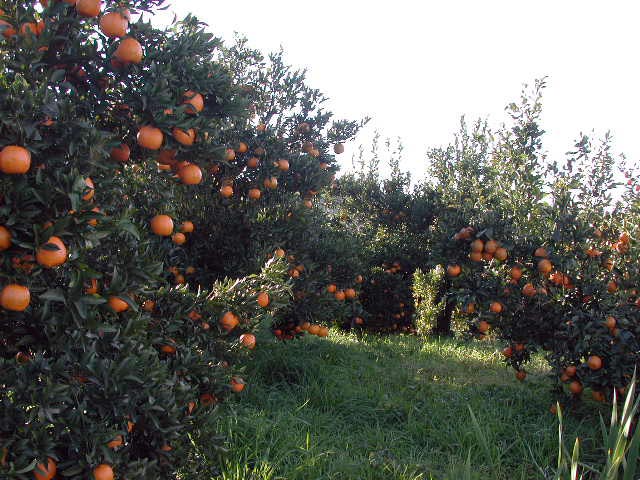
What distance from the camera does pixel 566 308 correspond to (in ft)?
12.3

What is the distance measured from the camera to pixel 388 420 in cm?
383

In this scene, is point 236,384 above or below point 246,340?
below

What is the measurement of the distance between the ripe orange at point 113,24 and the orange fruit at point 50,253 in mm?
923

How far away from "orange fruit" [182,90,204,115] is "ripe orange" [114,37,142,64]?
222 mm

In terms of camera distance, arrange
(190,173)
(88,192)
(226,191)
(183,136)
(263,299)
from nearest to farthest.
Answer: (88,192) → (183,136) → (190,173) → (263,299) → (226,191)

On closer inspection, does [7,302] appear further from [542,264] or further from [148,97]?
[542,264]

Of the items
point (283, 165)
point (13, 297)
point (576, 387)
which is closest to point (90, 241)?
point (13, 297)

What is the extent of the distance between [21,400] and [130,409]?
0.33 m

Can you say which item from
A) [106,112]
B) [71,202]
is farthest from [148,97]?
[71,202]

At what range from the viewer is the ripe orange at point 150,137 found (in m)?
1.86

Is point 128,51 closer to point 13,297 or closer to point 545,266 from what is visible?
point 13,297

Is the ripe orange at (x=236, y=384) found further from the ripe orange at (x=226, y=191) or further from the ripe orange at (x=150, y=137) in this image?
the ripe orange at (x=226, y=191)

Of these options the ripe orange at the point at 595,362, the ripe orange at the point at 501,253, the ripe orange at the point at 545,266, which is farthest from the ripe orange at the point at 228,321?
the ripe orange at the point at 595,362

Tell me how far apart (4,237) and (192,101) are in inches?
36.9
